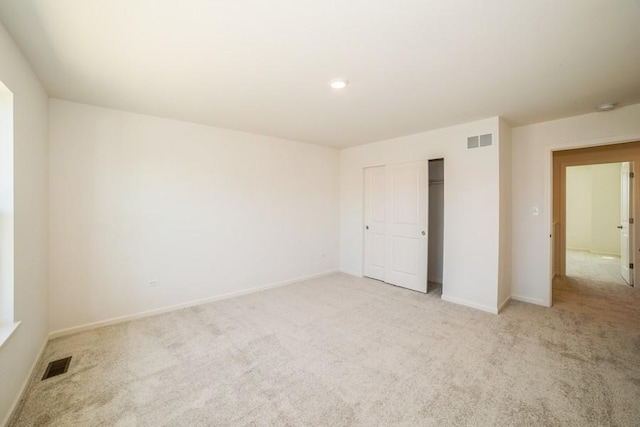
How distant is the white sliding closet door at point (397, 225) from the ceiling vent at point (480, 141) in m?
0.70

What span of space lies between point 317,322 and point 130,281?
232cm

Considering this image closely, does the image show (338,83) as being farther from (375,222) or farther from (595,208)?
(595,208)

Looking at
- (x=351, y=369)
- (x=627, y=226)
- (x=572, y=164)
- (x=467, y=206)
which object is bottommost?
(x=351, y=369)

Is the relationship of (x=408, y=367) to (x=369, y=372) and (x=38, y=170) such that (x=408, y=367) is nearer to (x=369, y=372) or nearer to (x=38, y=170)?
(x=369, y=372)

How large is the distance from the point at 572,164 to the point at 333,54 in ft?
16.6

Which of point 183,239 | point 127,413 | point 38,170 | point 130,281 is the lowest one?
point 127,413

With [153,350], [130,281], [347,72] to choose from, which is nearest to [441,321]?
[347,72]

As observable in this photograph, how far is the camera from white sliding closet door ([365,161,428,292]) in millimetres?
4273

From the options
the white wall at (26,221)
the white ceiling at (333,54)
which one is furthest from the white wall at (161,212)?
the white ceiling at (333,54)

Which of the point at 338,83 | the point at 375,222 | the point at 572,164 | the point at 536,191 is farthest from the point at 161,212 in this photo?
the point at 572,164

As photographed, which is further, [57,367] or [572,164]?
[572,164]

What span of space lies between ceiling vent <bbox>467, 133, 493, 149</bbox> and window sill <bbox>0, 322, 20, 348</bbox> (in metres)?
4.82

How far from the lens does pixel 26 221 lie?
7.04 ft

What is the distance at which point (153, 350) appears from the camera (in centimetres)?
260
